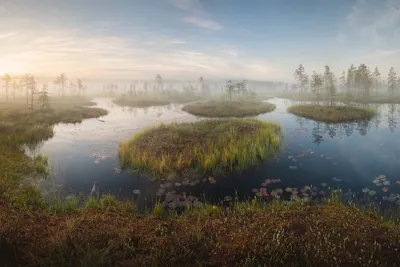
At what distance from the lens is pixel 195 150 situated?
60.2 ft

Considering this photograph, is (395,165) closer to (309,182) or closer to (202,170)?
(309,182)

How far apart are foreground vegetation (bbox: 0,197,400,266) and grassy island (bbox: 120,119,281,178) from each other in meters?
8.02

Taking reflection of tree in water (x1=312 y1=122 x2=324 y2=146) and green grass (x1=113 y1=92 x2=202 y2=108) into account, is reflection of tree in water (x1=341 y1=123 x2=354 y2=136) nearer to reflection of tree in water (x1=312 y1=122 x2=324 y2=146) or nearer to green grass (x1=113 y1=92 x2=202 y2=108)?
reflection of tree in water (x1=312 y1=122 x2=324 y2=146)

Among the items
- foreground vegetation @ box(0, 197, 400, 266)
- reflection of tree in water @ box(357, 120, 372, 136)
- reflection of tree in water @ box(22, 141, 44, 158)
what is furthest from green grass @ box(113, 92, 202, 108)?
foreground vegetation @ box(0, 197, 400, 266)

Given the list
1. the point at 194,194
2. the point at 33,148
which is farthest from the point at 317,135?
the point at 33,148

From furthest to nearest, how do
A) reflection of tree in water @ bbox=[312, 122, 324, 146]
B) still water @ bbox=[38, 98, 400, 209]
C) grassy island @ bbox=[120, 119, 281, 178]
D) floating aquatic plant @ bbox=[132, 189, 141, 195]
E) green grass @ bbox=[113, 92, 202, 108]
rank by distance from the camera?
green grass @ bbox=[113, 92, 202, 108] → reflection of tree in water @ bbox=[312, 122, 324, 146] → grassy island @ bbox=[120, 119, 281, 178] → still water @ bbox=[38, 98, 400, 209] → floating aquatic plant @ bbox=[132, 189, 141, 195]

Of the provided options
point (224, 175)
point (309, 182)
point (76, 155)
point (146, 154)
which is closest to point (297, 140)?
point (309, 182)

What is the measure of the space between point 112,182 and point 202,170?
242 inches

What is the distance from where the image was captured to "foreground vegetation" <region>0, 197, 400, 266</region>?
585cm

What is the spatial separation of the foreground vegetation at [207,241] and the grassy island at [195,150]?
316 inches

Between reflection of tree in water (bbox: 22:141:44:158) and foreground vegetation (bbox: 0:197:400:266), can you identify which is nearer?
foreground vegetation (bbox: 0:197:400:266)

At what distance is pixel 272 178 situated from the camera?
1538 centimetres

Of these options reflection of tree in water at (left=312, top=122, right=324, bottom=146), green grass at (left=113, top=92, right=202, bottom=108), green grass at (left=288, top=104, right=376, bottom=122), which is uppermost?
green grass at (left=113, top=92, right=202, bottom=108)

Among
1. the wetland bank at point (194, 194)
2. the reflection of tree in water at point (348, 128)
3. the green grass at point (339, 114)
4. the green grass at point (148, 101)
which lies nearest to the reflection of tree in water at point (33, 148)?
the wetland bank at point (194, 194)
